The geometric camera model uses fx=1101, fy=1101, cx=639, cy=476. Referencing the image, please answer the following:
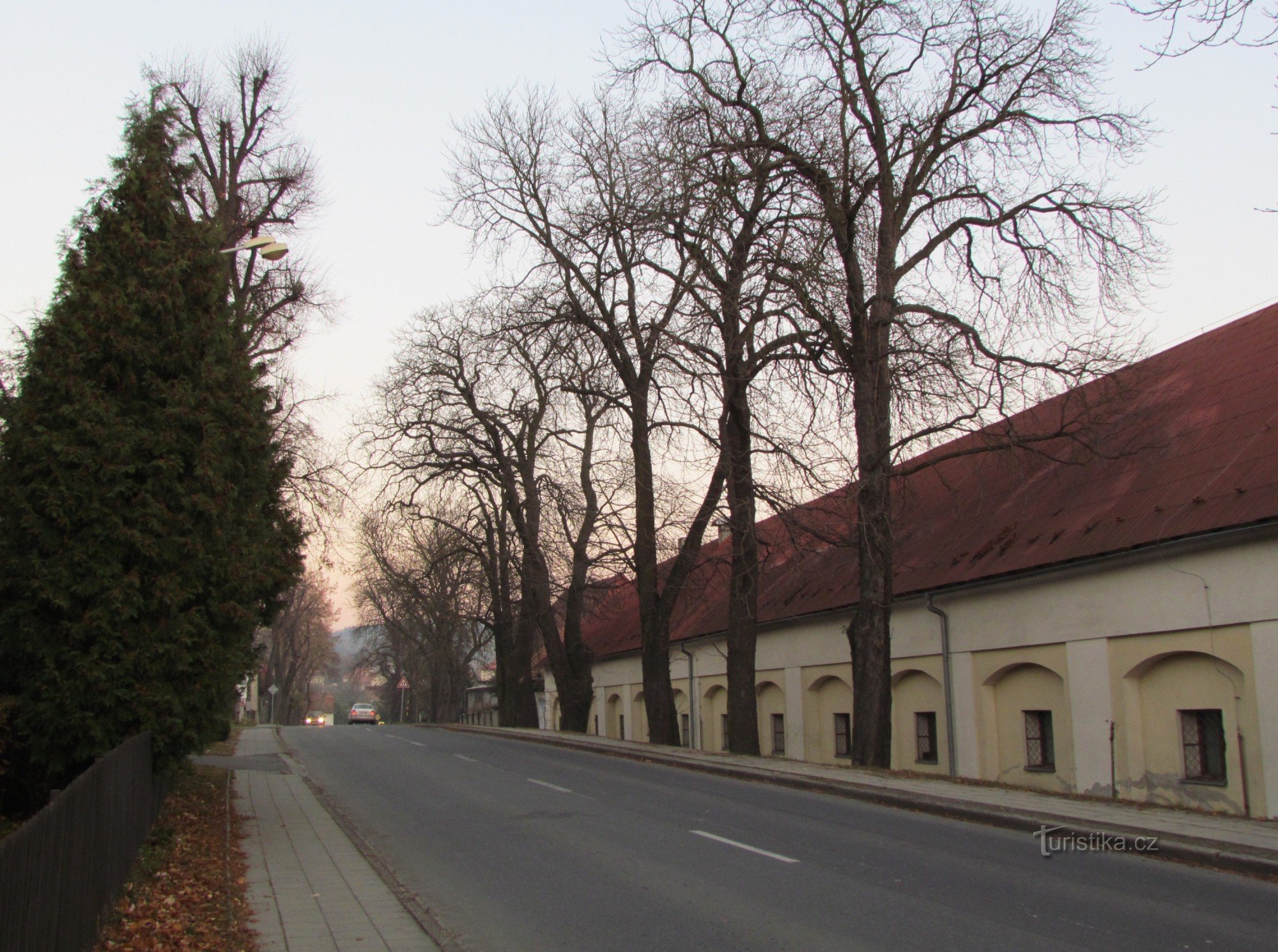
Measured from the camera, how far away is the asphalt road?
25.4 feet

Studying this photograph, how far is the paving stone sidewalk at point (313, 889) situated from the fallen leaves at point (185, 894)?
0.56 ft

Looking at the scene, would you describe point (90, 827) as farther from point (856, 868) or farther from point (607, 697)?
point (607, 697)

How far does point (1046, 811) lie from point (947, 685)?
8.58 metres

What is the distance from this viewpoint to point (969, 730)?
2100 cm

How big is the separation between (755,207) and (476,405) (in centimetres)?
1589

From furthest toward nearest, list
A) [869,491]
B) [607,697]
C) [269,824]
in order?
[607,697]
[869,491]
[269,824]

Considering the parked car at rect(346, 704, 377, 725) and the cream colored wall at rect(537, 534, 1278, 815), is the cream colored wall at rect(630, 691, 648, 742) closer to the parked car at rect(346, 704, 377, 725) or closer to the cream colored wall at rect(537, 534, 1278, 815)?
the cream colored wall at rect(537, 534, 1278, 815)

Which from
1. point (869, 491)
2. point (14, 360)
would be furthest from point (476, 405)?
point (14, 360)

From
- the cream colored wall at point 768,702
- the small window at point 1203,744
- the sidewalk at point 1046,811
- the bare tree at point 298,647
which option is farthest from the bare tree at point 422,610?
the small window at point 1203,744

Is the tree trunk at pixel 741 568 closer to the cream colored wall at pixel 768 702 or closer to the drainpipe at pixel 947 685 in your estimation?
the drainpipe at pixel 947 685

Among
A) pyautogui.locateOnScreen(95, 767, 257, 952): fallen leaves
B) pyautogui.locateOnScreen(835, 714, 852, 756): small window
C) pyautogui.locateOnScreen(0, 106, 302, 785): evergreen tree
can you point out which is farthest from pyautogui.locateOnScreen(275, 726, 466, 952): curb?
pyautogui.locateOnScreen(835, 714, 852, 756): small window

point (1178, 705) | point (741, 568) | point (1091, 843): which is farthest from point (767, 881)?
point (741, 568)

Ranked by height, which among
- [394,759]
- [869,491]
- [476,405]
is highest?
[476,405]

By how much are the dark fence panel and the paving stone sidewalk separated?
3.64 ft
